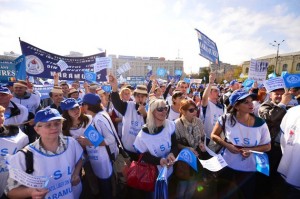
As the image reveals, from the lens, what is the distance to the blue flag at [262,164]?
2.40m

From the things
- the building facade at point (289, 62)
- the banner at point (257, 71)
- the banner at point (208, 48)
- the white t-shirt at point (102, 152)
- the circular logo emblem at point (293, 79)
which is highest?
the building facade at point (289, 62)

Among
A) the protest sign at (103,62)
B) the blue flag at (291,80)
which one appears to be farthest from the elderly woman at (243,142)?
the protest sign at (103,62)

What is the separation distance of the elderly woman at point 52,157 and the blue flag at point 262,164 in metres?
2.37

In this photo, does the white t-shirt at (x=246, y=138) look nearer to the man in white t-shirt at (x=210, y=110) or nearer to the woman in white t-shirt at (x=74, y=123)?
the man in white t-shirt at (x=210, y=110)

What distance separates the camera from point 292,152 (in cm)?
259

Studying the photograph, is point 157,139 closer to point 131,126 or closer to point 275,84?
point 131,126

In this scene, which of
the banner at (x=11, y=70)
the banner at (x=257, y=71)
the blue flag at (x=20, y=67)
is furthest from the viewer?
the banner at (x=257, y=71)

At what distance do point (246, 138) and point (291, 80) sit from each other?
1.78 m

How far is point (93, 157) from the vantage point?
3.01 metres

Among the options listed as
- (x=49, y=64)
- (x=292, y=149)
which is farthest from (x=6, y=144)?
(x=49, y=64)

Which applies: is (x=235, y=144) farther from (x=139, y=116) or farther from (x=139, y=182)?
(x=139, y=116)

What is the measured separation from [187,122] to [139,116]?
3.81ft

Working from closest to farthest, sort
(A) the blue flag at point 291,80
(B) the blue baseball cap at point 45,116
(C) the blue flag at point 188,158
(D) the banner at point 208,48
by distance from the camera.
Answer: (B) the blue baseball cap at point 45,116
(C) the blue flag at point 188,158
(A) the blue flag at point 291,80
(D) the banner at point 208,48

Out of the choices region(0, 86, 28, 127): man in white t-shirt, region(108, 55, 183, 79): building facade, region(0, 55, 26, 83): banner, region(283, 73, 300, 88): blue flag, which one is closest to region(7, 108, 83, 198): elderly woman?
region(0, 86, 28, 127): man in white t-shirt
